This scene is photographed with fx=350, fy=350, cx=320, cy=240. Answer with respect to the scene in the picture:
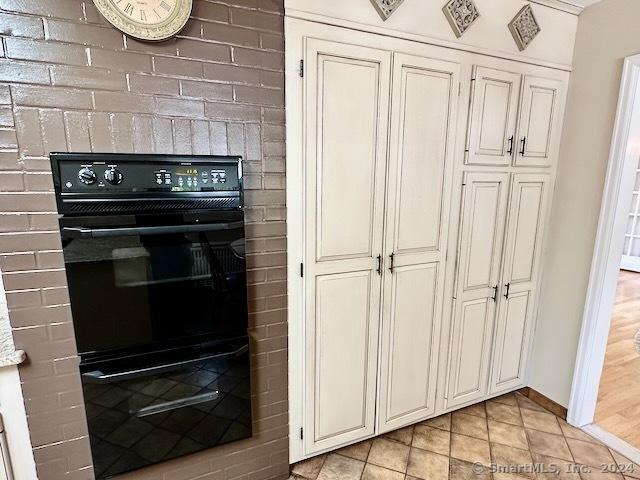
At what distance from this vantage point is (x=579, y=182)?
2121 millimetres

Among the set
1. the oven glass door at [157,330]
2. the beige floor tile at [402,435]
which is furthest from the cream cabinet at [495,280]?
the oven glass door at [157,330]

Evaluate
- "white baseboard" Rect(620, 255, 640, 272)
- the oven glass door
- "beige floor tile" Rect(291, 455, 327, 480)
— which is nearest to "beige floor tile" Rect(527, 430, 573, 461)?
"beige floor tile" Rect(291, 455, 327, 480)

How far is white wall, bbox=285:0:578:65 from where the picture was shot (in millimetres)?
1515

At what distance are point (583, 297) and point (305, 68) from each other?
2.09 metres

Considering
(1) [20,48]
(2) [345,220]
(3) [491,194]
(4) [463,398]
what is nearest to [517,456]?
(4) [463,398]

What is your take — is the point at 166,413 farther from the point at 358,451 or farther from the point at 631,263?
the point at 631,263

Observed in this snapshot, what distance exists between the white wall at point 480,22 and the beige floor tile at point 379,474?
2.19 m

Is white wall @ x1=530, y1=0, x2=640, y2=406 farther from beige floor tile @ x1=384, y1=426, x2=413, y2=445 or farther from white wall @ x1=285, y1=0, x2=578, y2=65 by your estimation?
beige floor tile @ x1=384, y1=426, x2=413, y2=445

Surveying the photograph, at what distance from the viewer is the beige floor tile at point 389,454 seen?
1.88 meters

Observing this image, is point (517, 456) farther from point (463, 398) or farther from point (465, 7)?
point (465, 7)

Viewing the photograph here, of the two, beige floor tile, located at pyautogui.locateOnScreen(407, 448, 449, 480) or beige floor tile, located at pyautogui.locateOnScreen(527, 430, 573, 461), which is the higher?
beige floor tile, located at pyautogui.locateOnScreen(407, 448, 449, 480)

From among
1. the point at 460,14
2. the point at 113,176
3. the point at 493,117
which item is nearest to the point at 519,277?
the point at 493,117

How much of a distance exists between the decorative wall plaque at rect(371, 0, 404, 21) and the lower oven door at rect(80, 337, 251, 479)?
5.18ft

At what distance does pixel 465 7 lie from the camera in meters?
1.74
